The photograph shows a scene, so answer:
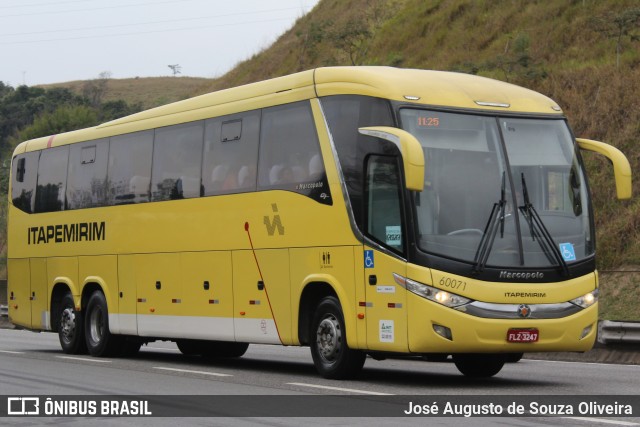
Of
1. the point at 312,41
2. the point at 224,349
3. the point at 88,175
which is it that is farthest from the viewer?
the point at 312,41

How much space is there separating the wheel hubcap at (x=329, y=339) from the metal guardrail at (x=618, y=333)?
5.89 metres

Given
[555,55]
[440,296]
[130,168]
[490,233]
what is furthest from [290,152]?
[555,55]

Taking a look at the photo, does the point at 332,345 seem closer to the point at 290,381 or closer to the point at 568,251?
the point at 290,381

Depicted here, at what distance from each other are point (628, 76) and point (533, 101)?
20937mm

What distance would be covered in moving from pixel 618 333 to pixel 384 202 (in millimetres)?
6634

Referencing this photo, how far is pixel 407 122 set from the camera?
48.3 feet

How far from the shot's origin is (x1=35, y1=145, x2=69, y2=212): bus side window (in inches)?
924

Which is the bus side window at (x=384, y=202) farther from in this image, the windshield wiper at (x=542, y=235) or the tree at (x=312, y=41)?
the tree at (x=312, y=41)

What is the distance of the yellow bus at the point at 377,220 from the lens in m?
14.3

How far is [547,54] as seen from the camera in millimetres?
41688

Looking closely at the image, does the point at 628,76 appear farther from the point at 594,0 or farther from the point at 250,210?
the point at 250,210

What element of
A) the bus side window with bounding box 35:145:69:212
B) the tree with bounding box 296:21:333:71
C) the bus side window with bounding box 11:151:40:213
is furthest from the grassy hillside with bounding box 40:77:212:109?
the bus side window with bounding box 35:145:69:212

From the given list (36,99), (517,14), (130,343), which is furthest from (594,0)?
(36,99)

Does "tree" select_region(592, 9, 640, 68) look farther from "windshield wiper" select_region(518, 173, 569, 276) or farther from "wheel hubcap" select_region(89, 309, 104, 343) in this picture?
"windshield wiper" select_region(518, 173, 569, 276)
